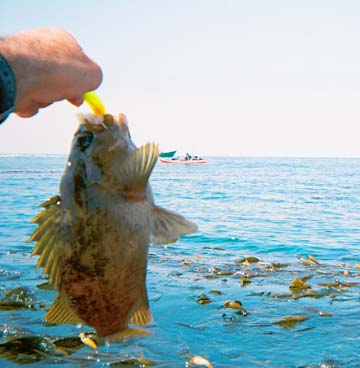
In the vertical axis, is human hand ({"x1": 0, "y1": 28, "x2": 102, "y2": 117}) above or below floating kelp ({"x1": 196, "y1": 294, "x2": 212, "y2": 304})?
above

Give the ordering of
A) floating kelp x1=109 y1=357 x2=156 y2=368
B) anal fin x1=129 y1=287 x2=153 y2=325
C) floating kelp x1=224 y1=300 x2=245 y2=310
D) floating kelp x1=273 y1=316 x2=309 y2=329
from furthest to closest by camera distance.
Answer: floating kelp x1=224 y1=300 x2=245 y2=310 → floating kelp x1=273 y1=316 x2=309 y2=329 → floating kelp x1=109 y1=357 x2=156 y2=368 → anal fin x1=129 y1=287 x2=153 y2=325

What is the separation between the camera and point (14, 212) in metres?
27.9

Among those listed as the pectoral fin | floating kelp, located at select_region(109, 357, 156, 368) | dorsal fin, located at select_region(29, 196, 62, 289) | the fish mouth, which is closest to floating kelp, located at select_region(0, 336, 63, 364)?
floating kelp, located at select_region(109, 357, 156, 368)

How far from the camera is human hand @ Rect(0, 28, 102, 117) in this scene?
2.67 metres

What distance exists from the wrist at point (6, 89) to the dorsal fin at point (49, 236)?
0.62 metres

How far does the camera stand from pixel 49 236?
9.89 ft

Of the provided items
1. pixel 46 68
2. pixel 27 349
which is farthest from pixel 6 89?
pixel 27 349

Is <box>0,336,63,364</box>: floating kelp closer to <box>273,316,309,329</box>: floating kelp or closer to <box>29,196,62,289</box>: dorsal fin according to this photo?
<box>273,316,309,329</box>: floating kelp

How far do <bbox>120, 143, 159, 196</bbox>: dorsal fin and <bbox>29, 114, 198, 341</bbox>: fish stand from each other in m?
0.01

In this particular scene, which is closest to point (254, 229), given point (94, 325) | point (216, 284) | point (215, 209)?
point (215, 209)

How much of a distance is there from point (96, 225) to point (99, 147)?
450 mm

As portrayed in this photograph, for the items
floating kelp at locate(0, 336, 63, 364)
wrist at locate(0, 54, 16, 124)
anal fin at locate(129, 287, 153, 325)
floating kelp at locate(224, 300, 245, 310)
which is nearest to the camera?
wrist at locate(0, 54, 16, 124)

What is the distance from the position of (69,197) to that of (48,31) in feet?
3.05

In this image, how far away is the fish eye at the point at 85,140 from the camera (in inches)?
118
